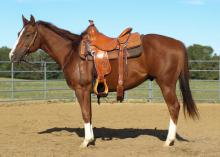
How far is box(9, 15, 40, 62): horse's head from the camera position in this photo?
6.32 meters

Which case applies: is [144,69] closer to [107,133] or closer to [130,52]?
[130,52]

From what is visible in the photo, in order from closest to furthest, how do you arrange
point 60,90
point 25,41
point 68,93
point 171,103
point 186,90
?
point 171,103 → point 186,90 → point 25,41 → point 68,93 → point 60,90

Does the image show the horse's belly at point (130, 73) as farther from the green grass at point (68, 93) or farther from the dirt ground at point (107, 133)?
the green grass at point (68, 93)

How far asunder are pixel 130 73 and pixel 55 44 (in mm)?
1378

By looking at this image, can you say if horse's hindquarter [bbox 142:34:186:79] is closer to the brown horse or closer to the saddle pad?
the brown horse

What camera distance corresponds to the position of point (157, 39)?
20.3 feet

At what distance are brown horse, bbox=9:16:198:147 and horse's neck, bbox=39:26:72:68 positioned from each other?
0.33ft

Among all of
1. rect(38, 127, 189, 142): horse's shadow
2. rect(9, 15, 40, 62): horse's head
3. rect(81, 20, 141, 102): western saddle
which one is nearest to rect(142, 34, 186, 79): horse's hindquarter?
rect(81, 20, 141, 102): western saddle

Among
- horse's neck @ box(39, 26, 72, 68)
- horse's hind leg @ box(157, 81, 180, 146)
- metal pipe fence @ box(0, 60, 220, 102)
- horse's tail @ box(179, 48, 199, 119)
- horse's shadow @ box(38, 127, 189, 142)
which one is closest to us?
horse's hind leg @ box(157, 81, 180, 146)

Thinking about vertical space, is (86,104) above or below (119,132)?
above

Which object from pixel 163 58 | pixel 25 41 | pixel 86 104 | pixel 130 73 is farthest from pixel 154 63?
pixel 25 41

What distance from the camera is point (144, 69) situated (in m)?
6.09

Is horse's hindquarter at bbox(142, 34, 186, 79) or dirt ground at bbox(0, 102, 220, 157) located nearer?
dirt ground at bbox(0, 102, 220, 157)

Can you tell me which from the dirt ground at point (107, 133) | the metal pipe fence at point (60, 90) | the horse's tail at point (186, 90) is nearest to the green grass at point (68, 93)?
the metal pipe fence at point (60, 90)
